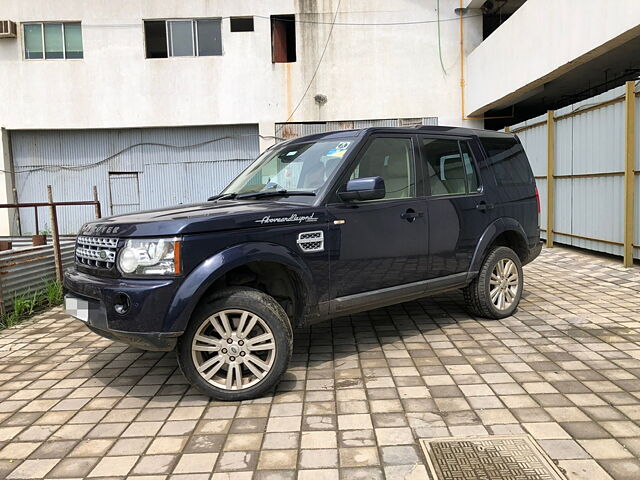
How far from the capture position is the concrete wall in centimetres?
807

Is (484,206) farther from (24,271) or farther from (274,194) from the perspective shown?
(24,271)

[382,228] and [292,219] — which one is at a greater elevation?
[292,219]

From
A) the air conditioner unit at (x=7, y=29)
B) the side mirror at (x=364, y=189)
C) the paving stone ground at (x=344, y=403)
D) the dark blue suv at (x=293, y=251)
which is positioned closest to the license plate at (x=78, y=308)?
the dark blue suv at (x=293, y=251)

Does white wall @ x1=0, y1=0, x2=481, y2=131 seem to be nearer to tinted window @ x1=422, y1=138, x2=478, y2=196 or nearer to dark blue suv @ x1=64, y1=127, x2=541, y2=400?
dark blue suv @ x1=64, y1=127, x2=541, y2=400

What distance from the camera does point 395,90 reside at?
1574cm

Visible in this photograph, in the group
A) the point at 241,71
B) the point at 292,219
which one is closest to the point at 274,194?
the point at 292,219

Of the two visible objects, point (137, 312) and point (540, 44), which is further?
point (540, 44)

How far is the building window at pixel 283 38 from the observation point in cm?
1576

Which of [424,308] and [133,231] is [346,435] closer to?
[133,231]

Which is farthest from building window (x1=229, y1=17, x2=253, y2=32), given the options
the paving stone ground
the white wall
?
the paving stone ground

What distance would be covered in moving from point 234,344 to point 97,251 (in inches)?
44.9

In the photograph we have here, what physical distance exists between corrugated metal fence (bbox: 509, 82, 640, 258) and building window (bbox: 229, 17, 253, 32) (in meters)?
9.08

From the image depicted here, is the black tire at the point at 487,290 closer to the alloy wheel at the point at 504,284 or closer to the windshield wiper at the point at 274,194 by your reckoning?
the alloy wheel at the point at 504,284

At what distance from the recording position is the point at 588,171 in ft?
30.9
